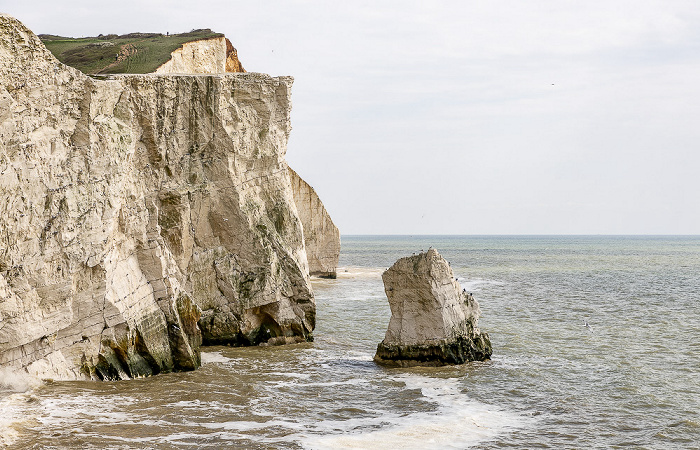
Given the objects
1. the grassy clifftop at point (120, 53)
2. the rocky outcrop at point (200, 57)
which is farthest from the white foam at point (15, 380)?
the rocky outcrop at point (200, 57)

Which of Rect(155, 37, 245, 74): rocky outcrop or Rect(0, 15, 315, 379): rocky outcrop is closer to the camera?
Rect(0, 15, 315, 379): rocky outcrop

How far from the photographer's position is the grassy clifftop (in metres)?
27.3

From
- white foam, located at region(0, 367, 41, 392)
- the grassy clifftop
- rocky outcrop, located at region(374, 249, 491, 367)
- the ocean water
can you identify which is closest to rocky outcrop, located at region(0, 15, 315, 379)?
white foam, located at region(0, 367, 41, 392)

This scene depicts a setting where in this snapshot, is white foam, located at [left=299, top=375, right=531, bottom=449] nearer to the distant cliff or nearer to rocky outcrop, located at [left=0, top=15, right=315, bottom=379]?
rocky outcrop, located at [left=0, top=15, right=315, bottom=379]

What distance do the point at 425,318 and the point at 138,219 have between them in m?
7.67

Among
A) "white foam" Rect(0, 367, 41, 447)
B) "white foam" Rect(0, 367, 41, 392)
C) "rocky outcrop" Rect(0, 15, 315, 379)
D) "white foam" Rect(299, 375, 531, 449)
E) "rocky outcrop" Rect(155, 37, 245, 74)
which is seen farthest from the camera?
"rocky outcrop" Rect(155, 37, 245, 74)

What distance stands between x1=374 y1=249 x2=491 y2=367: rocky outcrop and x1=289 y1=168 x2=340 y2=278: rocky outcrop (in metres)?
26.3

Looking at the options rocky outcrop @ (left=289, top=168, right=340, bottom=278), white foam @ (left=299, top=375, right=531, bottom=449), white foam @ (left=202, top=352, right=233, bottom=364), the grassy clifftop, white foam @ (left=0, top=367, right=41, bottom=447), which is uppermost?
the grassy clifftop

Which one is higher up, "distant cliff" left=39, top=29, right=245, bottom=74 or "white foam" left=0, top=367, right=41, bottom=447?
"distant cliff" left=39, top=29, right=245, bottom=74

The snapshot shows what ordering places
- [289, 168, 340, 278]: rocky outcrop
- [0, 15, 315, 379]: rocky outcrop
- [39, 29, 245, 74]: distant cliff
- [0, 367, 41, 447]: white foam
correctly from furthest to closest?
1. [289, 168, 340, 278]: rocky outcrop
2. [39, 29, 245, 74]: distant cliff
3. [0, 15, 315, 379]: rocky outcrop
4. [0, 367, 41, 447]: white foam

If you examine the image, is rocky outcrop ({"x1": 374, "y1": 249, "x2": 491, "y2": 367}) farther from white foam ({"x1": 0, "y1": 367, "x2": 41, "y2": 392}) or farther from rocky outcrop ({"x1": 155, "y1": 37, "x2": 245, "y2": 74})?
rocky outcrop ({"x1": 155, "y1": 37, "x2": 245, "y2": 74})

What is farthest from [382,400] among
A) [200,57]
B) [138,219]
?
[200,57]

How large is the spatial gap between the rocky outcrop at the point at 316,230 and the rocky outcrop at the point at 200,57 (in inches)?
428

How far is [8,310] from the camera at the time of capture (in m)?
13.1
